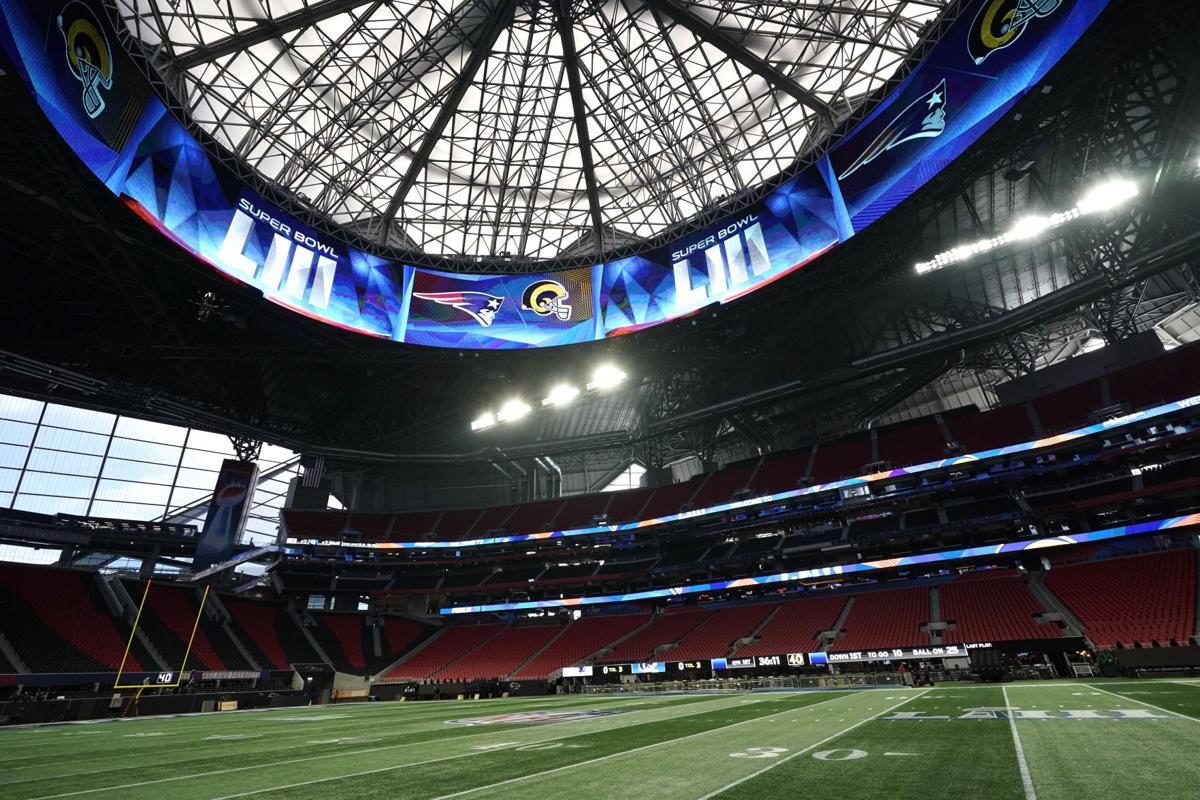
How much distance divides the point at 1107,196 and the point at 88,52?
1862 inches

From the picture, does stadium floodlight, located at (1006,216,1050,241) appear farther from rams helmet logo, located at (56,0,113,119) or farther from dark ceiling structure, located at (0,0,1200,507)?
rams helmet logo, located at (56,0,113,119)

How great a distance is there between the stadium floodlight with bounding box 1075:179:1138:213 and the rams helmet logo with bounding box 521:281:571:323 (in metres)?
29.3

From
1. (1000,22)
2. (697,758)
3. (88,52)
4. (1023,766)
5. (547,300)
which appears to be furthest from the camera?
(547,300)

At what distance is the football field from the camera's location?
5.91 m

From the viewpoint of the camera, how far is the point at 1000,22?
23406 mm

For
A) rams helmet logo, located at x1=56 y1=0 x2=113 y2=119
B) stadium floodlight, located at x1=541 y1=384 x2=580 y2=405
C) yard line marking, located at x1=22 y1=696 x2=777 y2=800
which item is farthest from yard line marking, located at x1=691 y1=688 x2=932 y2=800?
stadium floodlight, located at x1=541 y1=384 x2=580 y2=405

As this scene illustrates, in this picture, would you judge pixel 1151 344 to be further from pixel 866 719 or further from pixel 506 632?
pixel 506 632

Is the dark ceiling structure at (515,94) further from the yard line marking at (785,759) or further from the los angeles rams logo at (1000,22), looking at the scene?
the yard line marking at (785,759)

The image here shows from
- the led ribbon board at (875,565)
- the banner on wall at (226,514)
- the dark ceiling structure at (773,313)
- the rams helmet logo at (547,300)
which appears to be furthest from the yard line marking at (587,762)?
the banner on wall at (226,514)

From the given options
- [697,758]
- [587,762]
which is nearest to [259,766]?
[587,762]

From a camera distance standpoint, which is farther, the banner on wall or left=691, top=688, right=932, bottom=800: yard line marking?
the banner on wall

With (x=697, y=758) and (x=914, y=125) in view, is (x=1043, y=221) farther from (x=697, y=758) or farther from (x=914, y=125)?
(x=697, y=758)

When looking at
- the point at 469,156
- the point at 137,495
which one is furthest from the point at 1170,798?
the point at 137,495

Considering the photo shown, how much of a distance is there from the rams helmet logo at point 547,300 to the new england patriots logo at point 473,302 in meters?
1.89
